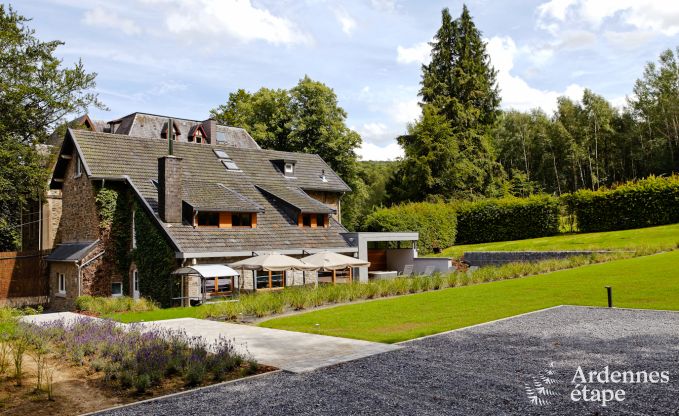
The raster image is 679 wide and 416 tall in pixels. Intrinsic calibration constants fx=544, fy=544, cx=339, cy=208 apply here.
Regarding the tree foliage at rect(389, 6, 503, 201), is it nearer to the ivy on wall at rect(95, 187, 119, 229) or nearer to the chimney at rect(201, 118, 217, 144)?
the chimney at rect(201, 118, 217, 144)

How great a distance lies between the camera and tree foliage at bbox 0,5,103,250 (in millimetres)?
32500

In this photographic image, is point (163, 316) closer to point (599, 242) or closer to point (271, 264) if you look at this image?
point (271, 264)

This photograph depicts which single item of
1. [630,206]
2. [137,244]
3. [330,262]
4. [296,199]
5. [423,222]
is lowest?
[330,262]

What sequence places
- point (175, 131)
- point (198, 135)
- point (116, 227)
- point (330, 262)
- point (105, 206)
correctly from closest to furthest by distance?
point (330, 262) < point (105, 206) < point (116, 227) < point (175, 131) < point (198, 135)

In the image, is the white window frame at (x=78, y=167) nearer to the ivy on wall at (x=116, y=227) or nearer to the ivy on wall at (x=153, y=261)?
the ivy on wall at (x=116, y=227)

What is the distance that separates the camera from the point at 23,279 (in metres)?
28.8

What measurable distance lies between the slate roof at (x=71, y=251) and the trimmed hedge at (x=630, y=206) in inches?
1346

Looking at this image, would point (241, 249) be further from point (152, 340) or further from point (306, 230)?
point (152, 340)

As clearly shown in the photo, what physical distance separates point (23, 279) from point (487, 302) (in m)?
24.3

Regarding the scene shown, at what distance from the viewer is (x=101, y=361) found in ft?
33.6

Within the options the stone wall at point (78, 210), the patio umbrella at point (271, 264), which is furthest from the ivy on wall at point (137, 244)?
the patio umbrella at point (271, 264)

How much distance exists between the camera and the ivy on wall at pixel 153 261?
2402cm

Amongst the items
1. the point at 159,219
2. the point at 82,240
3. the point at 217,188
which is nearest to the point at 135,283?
the point at 159,219

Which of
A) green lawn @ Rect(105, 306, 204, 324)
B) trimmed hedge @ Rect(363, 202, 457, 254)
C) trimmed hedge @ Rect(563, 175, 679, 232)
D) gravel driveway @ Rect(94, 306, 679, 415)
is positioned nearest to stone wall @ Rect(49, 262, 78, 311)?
green lawn @ Rect(105, 306, 204, 324)
